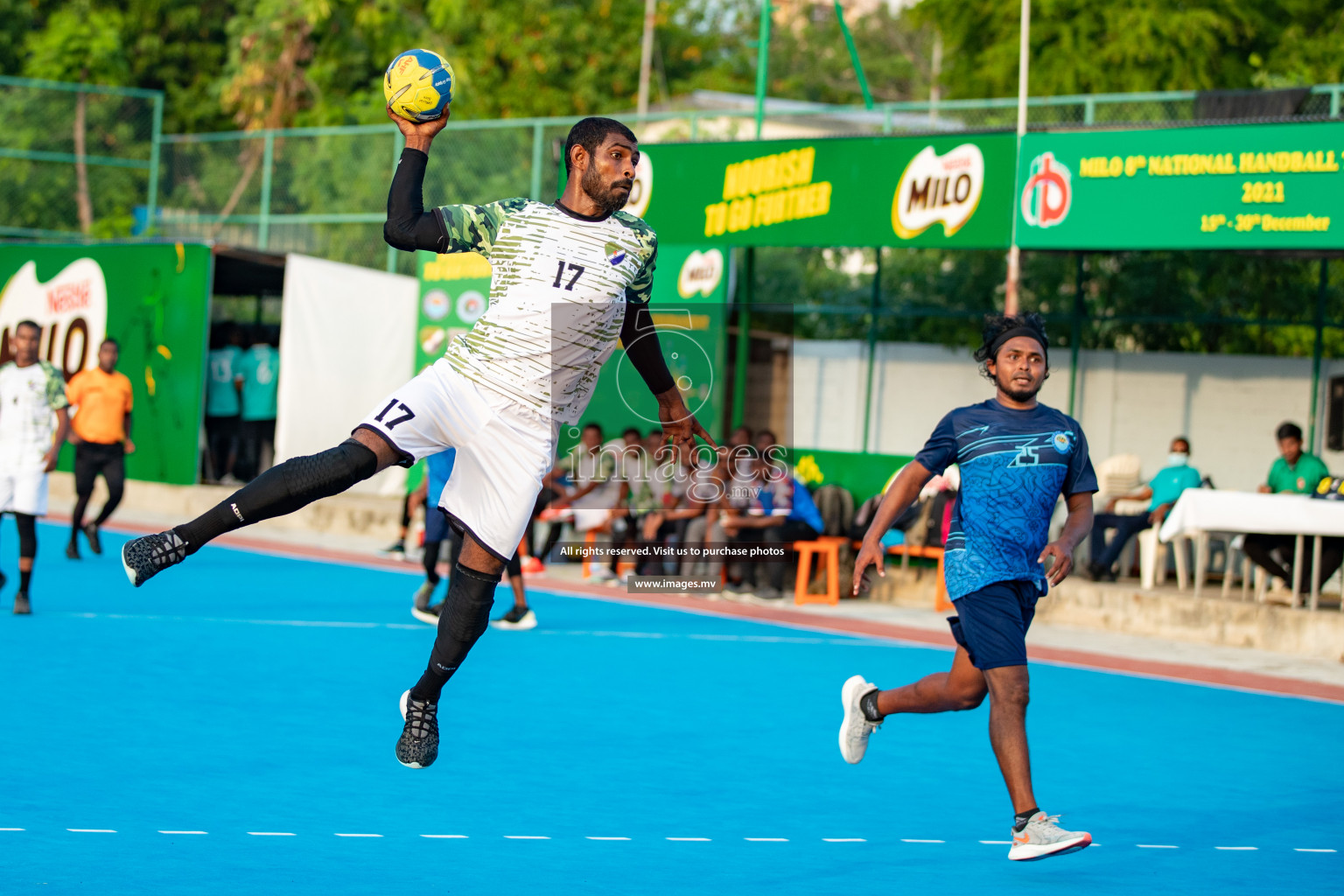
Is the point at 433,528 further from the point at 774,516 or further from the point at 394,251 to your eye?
the point at 394,251

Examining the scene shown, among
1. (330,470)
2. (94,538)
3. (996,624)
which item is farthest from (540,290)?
(94,538)

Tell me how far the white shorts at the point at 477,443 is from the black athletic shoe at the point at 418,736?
0.64 meters

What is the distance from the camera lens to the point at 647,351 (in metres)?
6.16

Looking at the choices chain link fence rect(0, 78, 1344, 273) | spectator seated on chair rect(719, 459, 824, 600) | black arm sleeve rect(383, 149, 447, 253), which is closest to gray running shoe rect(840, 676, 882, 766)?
black arm sleeve rect(383, 149, 447, 253)

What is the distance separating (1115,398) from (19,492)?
12.7 m

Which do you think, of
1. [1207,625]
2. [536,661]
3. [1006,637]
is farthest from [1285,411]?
[1006,637]

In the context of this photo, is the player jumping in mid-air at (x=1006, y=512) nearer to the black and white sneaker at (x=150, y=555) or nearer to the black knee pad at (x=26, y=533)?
the black and white sneaker at (x=150, y=555)

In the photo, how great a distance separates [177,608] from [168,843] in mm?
7388

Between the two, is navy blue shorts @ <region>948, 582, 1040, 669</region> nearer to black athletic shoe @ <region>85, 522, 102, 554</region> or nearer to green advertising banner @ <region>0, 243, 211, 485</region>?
black athletic shoe @ <region>85, 522, 102, 554</region>

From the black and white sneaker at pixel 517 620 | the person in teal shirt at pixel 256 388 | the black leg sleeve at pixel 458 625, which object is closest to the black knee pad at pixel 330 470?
the black leg sleeve at pixel 458 625

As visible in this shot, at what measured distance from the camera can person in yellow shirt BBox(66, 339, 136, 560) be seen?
16672mm

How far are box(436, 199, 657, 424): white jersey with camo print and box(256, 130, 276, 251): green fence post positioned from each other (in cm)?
2144

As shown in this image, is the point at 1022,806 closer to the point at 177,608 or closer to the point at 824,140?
the point at 177,608

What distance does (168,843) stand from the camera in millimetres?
6219
